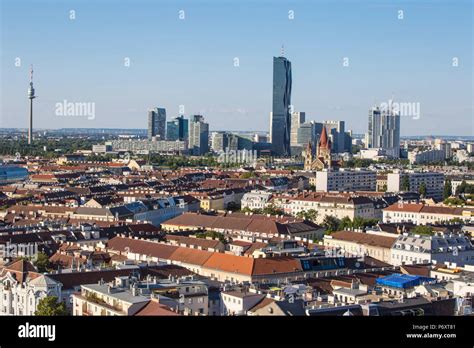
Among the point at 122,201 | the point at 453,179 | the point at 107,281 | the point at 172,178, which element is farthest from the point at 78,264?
the point at 453,179

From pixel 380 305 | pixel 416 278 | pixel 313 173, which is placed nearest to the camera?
pixel 380 305

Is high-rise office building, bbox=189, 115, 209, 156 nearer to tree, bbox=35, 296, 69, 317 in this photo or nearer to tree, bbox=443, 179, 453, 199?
tree, bbox=443, 179, 453, 199

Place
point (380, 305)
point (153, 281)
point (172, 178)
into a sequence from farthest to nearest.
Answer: point (172, 178), point (153, 281), point (380, 305)

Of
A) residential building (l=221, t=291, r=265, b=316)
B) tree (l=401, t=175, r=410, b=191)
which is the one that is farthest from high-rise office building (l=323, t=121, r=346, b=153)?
residential building (l=221, t=291, r=265, b=316)

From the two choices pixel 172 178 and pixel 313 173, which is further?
pixel 313 173

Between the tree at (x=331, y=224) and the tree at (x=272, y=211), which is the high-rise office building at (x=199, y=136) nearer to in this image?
the tree at (x=272, y=211)
